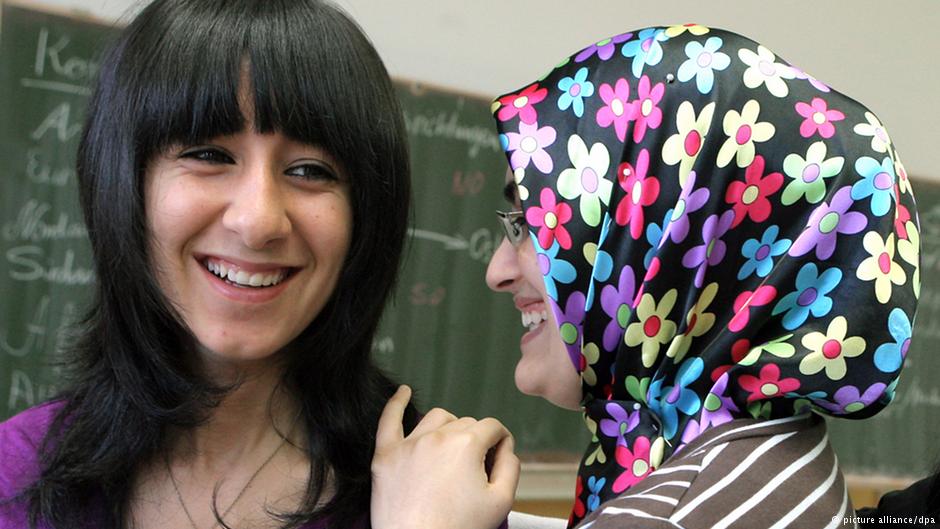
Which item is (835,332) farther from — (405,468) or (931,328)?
(931,328)

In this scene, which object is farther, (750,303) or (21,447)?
(21,447)

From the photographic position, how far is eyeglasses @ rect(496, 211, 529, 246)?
1347 millimetres

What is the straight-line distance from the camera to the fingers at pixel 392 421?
4.12ft

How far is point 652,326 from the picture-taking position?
119 centimetres

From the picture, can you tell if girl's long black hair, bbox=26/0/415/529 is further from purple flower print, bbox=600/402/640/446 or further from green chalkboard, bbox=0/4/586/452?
green chalkboard, bbox=0/4/586/452

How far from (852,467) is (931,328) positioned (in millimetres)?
607

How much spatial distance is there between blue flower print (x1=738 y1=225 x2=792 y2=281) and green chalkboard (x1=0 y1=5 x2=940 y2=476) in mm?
706

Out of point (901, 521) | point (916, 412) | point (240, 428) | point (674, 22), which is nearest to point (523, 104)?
point (240, 428)

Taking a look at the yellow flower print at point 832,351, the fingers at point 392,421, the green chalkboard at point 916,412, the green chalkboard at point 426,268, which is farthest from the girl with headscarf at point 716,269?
the green chalkboard at point 916,412

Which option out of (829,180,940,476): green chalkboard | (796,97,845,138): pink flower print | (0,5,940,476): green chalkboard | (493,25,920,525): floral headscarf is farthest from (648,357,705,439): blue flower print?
(829,180,940,476): green chalkboard

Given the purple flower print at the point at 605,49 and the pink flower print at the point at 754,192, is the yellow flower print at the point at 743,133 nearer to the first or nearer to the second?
the pink flower print at the point at 754,192

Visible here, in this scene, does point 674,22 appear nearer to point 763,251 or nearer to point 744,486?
point 763,251

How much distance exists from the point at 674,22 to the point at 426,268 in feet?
4.01

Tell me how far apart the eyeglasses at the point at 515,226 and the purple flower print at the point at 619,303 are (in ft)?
0.60
